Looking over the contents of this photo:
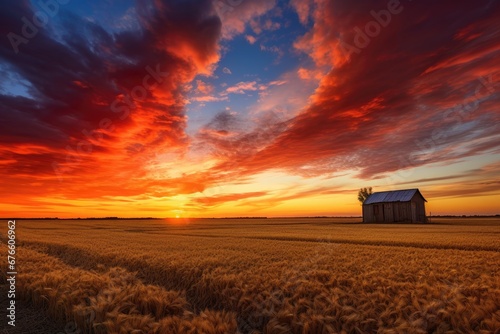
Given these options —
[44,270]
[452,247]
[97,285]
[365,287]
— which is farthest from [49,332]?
[452,247]

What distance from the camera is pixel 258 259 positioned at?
1298cm

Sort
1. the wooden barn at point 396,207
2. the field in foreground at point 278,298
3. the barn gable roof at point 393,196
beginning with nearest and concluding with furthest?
the field in foreground at point 278,298 → the wooden barn at point 396,207 → the barn gable roof at point 393,196

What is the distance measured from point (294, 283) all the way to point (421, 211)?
221 ft

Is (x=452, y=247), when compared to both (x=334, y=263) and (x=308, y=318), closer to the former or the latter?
(x=334, y=263)

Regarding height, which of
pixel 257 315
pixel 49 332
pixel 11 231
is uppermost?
pixel 11 231

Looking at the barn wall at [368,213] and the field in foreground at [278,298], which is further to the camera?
the barn wall at [368,213]

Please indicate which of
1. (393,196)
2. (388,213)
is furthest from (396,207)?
(393,196)

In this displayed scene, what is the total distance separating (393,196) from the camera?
65.2 metres

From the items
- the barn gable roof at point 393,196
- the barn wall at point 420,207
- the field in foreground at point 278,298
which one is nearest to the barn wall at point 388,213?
the barn gable roof at point 393,196

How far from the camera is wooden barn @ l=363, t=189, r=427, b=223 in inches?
2425

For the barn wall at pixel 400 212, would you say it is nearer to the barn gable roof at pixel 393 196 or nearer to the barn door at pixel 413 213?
the barn door at pixel 413 213

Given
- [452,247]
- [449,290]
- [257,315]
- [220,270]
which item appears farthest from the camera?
[452,247]

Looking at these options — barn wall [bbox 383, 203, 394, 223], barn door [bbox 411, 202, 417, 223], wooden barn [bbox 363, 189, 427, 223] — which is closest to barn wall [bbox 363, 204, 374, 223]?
wooden barn [bbox 363, 189, 427, 223]

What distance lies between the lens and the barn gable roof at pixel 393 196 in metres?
62.5
